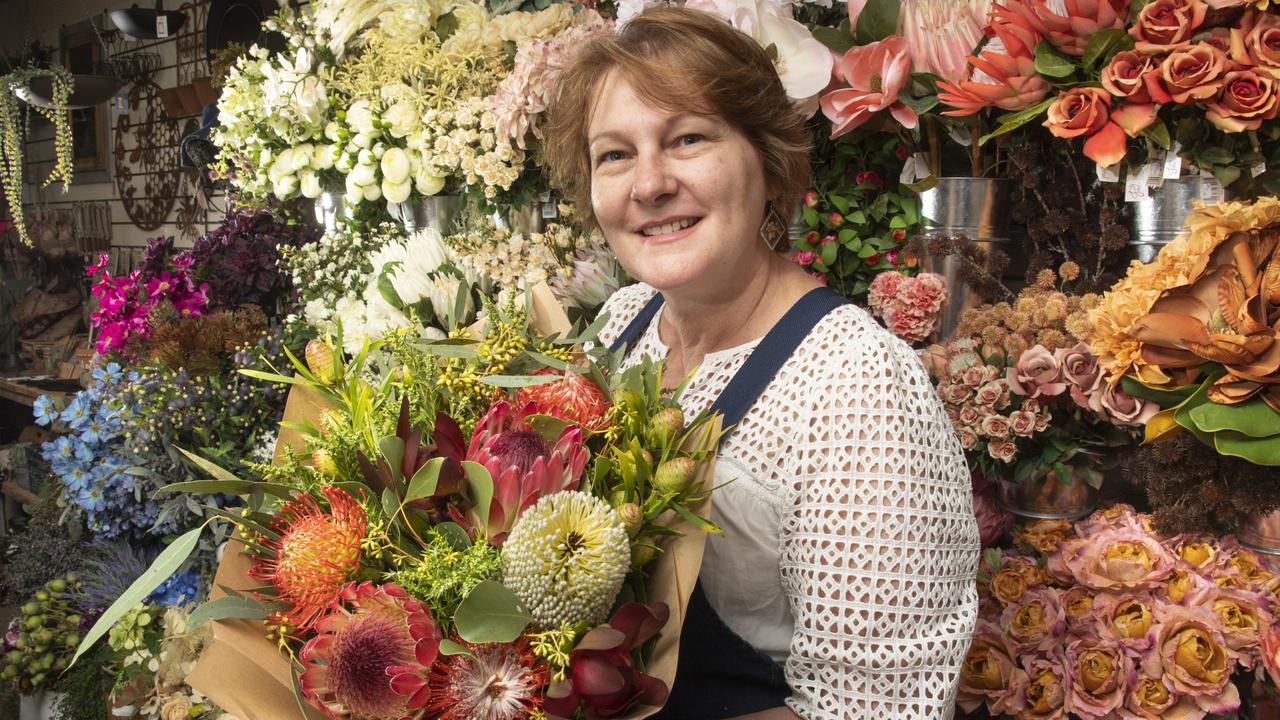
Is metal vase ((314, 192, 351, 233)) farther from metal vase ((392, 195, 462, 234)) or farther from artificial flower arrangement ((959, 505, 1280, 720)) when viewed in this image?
artificial flower arrangement ((959, 505, 1280, 720))

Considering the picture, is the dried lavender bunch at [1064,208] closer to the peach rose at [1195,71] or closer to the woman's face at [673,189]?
the peach rose at [1195,71]

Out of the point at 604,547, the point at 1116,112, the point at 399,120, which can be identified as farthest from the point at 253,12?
the point at 604,547

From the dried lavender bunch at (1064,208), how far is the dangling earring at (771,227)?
16.2 inches

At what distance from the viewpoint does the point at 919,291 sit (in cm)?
149

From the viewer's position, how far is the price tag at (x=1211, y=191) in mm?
1239

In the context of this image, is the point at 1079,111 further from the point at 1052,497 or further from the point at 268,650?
the point at 268,650

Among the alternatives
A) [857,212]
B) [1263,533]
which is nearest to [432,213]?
[857,212]

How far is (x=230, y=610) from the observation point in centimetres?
75

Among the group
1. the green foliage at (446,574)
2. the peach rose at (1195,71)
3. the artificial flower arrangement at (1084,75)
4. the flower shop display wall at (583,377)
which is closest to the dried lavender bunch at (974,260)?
the flower shop display wall at (583,377)

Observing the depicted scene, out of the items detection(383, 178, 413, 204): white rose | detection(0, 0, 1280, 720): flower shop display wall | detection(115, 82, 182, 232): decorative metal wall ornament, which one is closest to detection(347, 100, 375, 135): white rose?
detection(0, 0, 1280, 720): flower shop display wall

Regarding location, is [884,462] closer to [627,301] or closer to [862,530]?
[862,530]

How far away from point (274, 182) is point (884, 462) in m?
1.75

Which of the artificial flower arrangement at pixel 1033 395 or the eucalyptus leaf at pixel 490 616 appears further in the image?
the artificial flower arrangement at pixel 1033 395

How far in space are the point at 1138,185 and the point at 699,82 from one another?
0.64m
